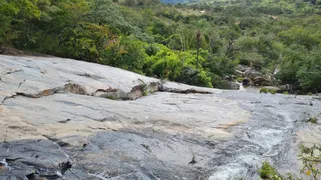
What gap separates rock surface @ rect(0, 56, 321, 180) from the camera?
6.64 m

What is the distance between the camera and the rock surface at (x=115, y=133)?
21.8ft

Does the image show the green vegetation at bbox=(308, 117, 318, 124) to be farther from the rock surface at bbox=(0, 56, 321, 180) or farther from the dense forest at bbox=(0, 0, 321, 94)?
the dense forest at bbox=(0, 0, 321, 94)

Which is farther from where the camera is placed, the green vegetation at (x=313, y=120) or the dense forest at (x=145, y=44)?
the dense forest at (x=145, y=44)

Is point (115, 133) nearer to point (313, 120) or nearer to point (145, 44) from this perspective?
point (313, 120)

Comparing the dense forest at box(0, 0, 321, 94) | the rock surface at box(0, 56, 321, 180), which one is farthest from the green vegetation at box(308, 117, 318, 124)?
the dense forest at box(0, 0, 321, 94)

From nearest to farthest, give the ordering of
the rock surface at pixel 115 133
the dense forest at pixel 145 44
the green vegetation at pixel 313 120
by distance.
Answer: the rock surface at pixel 115 133
the green vegetation at pixel 313 120
the dense forest at pixel 145 44

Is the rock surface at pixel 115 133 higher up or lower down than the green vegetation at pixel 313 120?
higher up

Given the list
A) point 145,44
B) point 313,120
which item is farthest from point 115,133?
point 145,44

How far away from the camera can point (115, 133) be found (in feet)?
28.9

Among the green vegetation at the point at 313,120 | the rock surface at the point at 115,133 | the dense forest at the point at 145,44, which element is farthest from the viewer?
the dense forest at the point at 145,44

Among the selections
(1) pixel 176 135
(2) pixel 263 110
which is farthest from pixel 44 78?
(2) pixel 263 110

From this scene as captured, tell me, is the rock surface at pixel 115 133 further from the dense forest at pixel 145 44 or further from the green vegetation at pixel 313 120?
the dense forest at pixel 145 44

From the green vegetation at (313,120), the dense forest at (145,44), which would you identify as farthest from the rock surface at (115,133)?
the dense forest at (145,44)

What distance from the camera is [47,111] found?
8.93 m
